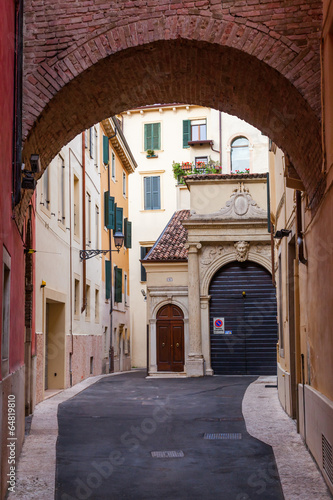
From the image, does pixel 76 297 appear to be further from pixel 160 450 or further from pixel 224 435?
pixel 160 450

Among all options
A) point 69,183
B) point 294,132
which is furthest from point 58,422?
point 69,183

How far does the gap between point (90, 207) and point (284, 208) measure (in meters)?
13.3

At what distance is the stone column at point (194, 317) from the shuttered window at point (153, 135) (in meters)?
15.4

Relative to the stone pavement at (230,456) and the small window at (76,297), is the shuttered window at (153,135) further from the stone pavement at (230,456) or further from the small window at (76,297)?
the stone pavement at (230,456)

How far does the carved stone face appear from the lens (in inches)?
1029

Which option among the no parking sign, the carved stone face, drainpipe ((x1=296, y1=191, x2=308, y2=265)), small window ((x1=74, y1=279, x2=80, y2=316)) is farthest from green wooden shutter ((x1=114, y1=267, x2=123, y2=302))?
drainpipe ((x1=296, y1=191, x2=308, y2=265))

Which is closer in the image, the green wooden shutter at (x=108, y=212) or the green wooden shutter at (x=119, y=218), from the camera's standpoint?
the green wooden shutter at (x=108, y=212)

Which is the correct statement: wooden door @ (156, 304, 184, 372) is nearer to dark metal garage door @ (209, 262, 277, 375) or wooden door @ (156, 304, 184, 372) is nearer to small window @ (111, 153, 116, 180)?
dark metal garage door @ (209, 262, 277, 375)

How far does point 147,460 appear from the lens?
8.94 meters

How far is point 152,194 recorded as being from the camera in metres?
40.6

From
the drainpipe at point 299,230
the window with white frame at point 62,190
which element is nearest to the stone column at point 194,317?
the window with white frame at point 62,190

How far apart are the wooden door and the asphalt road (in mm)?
10020

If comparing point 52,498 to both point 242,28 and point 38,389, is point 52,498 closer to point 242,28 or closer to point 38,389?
point 242,28

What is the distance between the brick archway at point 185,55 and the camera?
8.38 meters
